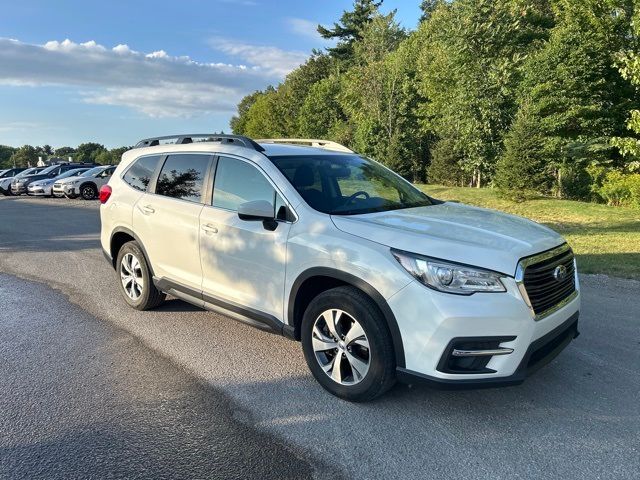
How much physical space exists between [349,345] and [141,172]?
3.43m

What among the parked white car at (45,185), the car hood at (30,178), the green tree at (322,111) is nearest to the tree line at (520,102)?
the green tree at (322,111)

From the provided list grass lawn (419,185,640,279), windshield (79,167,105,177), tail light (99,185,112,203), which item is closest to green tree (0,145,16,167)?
windshield (79,167,105,177)

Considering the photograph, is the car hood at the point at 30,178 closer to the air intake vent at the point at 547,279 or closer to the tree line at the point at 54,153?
the air intake vent at the point at 547,279

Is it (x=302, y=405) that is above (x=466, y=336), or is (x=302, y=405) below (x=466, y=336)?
below

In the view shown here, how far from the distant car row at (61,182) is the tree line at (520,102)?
49.0ft

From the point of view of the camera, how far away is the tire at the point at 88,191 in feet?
75.5

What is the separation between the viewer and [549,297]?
327 cm

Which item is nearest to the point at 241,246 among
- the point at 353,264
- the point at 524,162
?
the point at 353,264

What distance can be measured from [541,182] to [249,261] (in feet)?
50.9

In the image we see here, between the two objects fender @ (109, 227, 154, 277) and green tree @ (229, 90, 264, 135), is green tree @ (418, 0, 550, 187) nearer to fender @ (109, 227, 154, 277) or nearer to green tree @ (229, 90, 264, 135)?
fender @ (109, 227, 154, 277)

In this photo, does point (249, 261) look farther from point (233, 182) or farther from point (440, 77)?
point (440, 77)

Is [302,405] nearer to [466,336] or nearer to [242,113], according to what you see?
[466,336]

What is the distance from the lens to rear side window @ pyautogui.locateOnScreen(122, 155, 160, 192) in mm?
5438

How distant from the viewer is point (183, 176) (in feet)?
16.2
